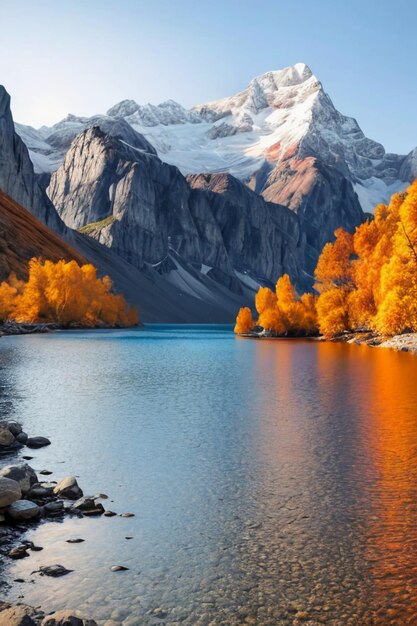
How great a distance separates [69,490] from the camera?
1611 centimetres

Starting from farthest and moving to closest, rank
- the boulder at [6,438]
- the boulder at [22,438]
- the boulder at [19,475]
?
the boulder at [22,438]
the boulder at [6,438]
the boulder at [19,475]


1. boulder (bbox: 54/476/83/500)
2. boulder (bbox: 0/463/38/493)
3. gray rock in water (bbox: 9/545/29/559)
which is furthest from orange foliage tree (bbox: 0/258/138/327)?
gray rock in water (bbox: 9/545/29/559)

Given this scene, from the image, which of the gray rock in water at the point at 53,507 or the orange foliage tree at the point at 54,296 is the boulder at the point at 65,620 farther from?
the orange foliage tree at the point at 54,296

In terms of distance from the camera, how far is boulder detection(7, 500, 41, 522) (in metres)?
14.1

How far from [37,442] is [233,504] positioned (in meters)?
9.76

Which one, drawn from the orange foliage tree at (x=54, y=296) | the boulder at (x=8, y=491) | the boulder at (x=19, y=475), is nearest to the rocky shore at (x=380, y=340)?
the boulder at (x=19, y=475)

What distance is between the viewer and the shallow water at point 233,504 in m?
10.7

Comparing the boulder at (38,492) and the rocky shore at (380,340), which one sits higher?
the rocky shore at (380,340)

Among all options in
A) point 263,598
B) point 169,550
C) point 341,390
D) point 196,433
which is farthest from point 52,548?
point 341,390

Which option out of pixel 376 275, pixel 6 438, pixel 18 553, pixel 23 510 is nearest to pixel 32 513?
pixel 23 510

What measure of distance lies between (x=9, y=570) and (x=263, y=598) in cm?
501

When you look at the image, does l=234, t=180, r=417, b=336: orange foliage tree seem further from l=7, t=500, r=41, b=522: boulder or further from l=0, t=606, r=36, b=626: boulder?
l=0, t=606, r=36, b=626: boulder

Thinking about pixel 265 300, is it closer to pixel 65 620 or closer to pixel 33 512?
pixel 33 512

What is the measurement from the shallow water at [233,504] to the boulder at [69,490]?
0.68 meters
